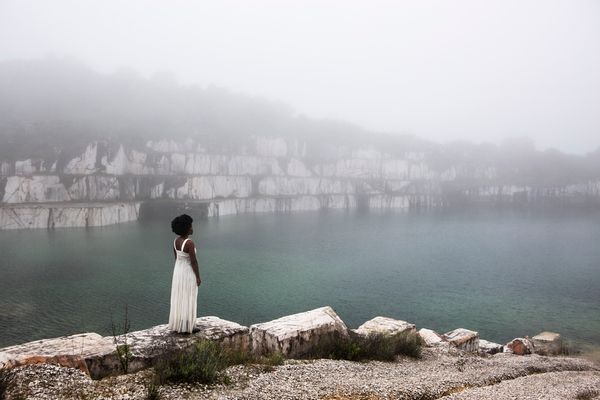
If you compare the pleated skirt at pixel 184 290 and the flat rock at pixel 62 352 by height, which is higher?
the pleated skirt at pixel 184 290

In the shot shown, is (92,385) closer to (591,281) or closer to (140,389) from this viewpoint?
(140,389)

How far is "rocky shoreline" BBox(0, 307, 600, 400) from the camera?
19.1ft

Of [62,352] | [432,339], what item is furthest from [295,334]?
[432,339]

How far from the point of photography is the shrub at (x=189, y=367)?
612 centimetres

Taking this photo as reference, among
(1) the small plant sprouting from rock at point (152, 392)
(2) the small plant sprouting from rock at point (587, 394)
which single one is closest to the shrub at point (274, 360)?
(1) the small plant sprouting from rock at point (152, 392)

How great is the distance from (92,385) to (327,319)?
593 centimetres

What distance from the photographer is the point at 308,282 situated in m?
32.9

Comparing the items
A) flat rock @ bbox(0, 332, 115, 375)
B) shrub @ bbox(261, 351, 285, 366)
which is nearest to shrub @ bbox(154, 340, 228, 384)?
shrub @ bbox(261, 351, 285, 366)

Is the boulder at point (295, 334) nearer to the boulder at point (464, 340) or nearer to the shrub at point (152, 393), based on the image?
the shrub at point (152, 393)

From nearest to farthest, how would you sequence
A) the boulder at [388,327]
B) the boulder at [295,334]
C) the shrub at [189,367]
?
the shrub at [189,367] < the boulder at [295,334] < the boulder at [388,327]

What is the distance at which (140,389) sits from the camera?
569 centimetres

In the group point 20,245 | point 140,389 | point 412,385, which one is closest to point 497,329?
point 412,385

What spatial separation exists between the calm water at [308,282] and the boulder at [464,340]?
A: 689 centimetres

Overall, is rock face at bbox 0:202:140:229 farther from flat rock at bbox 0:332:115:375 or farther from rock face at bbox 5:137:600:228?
flat rock at bbox 0:332:115:375
